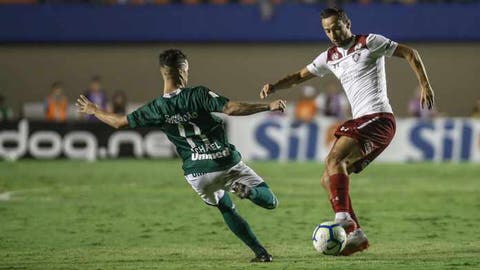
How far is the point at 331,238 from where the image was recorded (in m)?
8.14

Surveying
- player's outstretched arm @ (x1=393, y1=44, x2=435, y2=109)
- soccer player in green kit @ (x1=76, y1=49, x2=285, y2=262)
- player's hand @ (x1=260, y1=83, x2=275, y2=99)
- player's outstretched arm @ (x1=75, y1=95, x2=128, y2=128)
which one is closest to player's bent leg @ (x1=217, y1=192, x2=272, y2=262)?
soccer player in green kit @ (x1=76, y1=49, x2=285, y2=262)

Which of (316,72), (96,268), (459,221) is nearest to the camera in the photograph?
(96,268)

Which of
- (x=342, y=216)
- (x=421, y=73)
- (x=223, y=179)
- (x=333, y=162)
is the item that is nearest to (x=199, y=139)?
(x=223, y=179)

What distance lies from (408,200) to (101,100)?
38.6 feet

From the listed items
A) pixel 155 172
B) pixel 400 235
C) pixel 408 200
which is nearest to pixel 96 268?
pixel 400 235

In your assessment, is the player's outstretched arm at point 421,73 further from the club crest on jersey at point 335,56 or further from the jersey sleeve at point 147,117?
the jersey sleeve at point 147,117

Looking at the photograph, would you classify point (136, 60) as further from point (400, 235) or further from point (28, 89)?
point (400, 235)

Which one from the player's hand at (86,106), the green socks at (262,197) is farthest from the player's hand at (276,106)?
the player's hand at (86,106)

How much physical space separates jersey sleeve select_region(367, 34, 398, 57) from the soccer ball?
160 cm

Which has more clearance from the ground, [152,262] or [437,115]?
[437,115]

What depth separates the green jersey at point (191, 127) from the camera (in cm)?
821

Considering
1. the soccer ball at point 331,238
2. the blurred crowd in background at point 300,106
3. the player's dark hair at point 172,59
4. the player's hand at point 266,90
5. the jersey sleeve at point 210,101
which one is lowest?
the soccer ball at point 331,238

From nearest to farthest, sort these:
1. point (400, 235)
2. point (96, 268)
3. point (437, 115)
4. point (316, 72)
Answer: point (96, 268) < point (316, 72) < point (400, 235) < point (437, 115)

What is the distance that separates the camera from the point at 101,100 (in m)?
24.8
